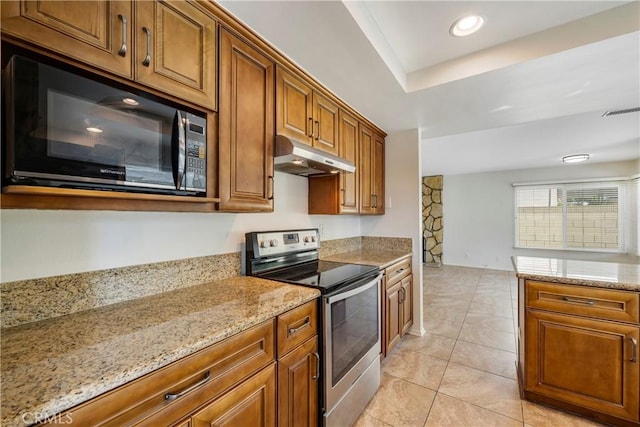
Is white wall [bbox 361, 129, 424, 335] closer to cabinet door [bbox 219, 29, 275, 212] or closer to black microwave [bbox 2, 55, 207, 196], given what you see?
cabinet door [bbox 219, 29, 275, 212]

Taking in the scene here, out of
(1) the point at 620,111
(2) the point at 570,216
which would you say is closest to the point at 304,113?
(1) the point at 620,111

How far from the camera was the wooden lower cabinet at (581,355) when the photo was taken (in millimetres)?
1549

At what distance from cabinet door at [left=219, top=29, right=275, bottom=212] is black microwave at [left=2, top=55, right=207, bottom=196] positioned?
162mm

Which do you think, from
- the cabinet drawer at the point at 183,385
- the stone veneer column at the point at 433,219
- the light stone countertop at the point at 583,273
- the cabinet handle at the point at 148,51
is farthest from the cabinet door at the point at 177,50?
the stone veneer column at the point at 433,219

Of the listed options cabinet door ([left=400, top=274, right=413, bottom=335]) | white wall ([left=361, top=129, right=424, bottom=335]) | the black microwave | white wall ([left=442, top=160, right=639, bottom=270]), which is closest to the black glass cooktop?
the black microwave

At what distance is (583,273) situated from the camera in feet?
5.90

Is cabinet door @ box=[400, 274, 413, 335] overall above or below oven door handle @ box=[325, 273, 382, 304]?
below

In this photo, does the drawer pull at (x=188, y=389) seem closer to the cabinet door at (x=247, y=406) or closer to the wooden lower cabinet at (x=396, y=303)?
the cabinet door at (x=247, y=406)

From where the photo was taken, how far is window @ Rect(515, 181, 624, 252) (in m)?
5.11

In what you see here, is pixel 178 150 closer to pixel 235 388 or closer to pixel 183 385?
pixel 183 385

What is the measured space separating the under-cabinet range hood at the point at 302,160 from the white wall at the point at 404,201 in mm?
1053

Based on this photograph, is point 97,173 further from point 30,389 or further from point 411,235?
point 411,235

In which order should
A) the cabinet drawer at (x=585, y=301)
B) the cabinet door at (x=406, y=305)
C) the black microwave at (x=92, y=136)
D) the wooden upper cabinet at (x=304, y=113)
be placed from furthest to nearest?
1. the cabinet door at (x=406, y=305)
2. the wooden upper cabinet at (x=304, y=113)
3. the cabinet drawer at (x=585, y=301)
4. the black microwave at (x=92, y=136)

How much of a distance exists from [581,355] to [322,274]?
173 cm
